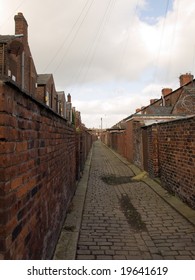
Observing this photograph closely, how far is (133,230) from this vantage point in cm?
503

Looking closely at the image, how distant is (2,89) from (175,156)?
669cm

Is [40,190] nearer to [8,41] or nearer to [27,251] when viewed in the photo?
[27,251]

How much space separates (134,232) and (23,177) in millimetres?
3376

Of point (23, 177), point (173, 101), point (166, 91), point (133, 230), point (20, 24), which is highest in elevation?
point (20, 24)

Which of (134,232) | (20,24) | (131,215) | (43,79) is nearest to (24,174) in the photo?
(134,232)

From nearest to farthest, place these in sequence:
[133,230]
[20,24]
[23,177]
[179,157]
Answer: [23,177]
[133,230]
[179,157]
[20,24]

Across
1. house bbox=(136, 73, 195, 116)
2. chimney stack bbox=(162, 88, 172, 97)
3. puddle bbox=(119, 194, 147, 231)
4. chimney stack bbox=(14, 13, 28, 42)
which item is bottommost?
puddle bbox=(119, 194, 147, 231)

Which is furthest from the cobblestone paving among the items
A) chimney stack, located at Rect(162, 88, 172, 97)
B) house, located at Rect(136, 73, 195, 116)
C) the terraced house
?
chimney stack, located at Rect(162, 88, 172, 97)

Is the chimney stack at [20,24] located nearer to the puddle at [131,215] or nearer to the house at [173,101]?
the house at [173,101]

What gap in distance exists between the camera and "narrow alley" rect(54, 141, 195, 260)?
4.00m

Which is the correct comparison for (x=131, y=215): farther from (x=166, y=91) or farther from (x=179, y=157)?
(x=166, y=91)

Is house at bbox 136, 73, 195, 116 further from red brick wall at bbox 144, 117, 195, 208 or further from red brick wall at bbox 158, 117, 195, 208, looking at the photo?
red brick wall at bbox 158, 117, 195, 208

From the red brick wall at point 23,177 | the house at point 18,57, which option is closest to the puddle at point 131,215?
the red brick wall at point 23,177

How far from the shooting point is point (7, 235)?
5.78ft
